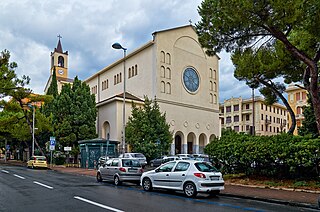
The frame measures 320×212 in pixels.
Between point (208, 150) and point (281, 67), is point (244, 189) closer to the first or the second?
point (208, 150)

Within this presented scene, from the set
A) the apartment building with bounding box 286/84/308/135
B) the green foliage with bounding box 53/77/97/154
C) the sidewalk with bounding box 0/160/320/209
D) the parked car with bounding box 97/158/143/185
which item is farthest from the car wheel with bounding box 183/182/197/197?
the apartment building with bounding box 286/84/308/135

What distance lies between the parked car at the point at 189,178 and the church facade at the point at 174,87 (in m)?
32.0

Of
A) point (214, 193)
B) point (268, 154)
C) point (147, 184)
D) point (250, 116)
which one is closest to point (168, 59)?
point (268, 154)

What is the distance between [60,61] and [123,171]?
81107 millimetres

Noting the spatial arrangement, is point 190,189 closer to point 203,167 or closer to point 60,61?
point 203,167

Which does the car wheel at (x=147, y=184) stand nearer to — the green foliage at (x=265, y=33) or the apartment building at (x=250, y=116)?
the green foliage at (x=265, y=33)

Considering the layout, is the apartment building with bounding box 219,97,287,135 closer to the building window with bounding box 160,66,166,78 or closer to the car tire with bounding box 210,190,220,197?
the building window with bounding box 160,66,166,78

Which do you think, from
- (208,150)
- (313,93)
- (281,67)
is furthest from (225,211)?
(281,67)

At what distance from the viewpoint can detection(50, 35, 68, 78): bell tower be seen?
301 feet

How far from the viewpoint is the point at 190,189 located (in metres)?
13.1

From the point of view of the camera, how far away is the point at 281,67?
63.0 feet

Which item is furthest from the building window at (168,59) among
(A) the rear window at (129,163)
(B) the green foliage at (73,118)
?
(A) the rear window at (129,163)

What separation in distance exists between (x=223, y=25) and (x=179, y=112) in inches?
1480

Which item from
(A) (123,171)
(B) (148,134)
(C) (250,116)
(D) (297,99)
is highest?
(D) (297,99)
